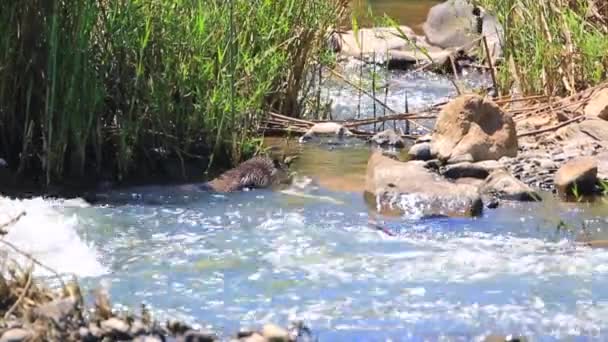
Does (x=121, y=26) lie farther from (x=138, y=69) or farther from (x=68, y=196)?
(x=68, y=196)

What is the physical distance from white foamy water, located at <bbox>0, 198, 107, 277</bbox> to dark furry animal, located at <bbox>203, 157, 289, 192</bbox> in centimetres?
101

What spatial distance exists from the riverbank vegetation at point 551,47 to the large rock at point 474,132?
3.21ft

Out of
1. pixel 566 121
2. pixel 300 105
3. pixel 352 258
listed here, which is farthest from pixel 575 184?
pixel 300 105

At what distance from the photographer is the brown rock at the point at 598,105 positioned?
322 inches

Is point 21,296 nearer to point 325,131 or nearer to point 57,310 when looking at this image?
point 57,310

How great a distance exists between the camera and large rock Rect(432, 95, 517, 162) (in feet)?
25.3

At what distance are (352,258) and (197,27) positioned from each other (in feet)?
6.79

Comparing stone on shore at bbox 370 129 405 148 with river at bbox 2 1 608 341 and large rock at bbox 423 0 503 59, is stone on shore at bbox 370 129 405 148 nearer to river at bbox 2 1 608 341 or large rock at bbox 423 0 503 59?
river at bbox 2 1 608 341

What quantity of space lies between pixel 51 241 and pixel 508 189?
2.57m

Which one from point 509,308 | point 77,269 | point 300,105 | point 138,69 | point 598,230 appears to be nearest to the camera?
point 509,308

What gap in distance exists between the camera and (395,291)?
500cm

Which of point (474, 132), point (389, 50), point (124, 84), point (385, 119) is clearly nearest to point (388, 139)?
point (385, 119)

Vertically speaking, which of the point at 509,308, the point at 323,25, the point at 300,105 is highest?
the point at 323,25

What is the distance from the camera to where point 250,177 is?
7000mm
